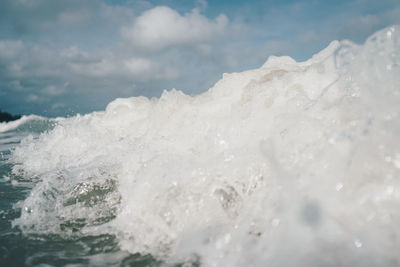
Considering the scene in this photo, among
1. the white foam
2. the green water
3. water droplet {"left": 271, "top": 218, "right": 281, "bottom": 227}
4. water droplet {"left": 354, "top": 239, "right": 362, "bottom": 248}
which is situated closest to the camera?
water droplet {"left": 354, "top": 239, "right": 362, "bottom": 248}

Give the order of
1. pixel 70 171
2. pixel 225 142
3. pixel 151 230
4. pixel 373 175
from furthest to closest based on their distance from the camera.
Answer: pixel 70 171 → pixel 225 142 → pixel 151 230 → pixel 373 175

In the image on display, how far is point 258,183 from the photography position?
9.27 feet

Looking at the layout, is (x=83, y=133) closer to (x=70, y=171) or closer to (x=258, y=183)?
(x=70, y=171)

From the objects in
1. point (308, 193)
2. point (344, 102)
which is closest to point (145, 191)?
point (308, 193)

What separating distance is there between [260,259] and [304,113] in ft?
5.50

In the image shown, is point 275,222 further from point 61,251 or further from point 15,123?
point 15,123

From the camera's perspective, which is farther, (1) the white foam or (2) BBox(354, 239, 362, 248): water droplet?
(1) the white foam

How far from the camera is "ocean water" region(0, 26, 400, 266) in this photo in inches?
75.8

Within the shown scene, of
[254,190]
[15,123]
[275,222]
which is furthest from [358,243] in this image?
[15,123]

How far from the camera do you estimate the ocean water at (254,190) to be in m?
1.92

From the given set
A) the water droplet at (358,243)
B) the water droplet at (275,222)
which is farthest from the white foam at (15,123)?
the water droplet at (358,243)

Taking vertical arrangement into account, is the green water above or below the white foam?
below

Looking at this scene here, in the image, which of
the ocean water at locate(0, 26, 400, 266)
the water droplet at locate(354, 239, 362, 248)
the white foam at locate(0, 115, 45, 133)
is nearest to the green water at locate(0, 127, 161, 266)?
the ocean water at locate(0, 26, 400, 266)

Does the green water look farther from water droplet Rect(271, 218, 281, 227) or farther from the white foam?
the white foam
